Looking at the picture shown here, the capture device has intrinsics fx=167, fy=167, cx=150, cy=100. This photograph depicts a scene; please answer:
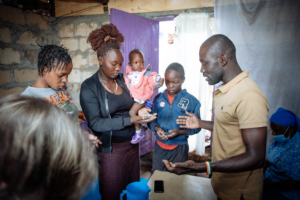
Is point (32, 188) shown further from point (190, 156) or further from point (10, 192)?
point (190, 156)

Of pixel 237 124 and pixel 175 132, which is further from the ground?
pixel 237 124

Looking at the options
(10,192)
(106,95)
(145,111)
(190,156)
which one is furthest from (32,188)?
(190,156)

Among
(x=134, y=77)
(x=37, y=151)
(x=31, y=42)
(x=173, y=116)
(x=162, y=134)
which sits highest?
(x=31, y=42)

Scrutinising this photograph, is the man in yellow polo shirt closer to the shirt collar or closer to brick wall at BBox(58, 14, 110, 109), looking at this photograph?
the shirt collar

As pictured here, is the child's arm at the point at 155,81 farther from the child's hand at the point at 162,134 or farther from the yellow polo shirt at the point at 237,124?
the yellow polo shirt at the point at 237,124

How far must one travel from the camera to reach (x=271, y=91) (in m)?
2.91

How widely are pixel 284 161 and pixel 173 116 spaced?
1500 millimetres

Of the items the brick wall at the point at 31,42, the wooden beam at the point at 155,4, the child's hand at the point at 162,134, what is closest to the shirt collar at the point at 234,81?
the child's hand at the point at 162,134

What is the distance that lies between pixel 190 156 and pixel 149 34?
10.8 feet

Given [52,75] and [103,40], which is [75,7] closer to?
[103,40]

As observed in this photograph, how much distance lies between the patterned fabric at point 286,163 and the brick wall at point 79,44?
391 cm

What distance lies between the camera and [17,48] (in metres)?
3.31

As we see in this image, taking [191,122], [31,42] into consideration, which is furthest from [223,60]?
[31,42]

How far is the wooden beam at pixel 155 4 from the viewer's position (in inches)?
140
